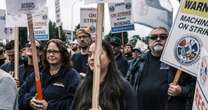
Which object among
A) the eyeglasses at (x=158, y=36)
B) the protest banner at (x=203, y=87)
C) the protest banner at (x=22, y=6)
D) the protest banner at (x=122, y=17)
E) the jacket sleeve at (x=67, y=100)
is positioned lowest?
the jacket sleeve at (x=67, y=100)

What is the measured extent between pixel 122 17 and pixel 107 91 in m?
4.98

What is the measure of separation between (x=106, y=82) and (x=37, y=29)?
5.17 metres

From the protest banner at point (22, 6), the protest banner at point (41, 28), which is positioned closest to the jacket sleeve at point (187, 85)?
the protest banner at point (22, 6)

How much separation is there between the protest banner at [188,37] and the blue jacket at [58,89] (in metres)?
1.28

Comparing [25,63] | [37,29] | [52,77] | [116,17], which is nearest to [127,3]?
[116,17]

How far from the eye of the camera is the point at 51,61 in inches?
232

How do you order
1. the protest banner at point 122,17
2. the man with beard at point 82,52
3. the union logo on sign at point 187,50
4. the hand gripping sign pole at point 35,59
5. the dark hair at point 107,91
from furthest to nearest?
1. the protest banner at point 122,17
2. the man with beard at point 82,52
3. the hand gripping sign pole at point 35,59
4. the dark hair at point 107,91
5. the union logo on sign at point 187,50

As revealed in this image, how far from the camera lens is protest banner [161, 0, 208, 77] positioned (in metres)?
4.21

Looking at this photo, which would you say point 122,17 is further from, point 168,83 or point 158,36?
point 168,83

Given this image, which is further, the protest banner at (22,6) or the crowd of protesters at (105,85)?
the protest banner at (22,6)

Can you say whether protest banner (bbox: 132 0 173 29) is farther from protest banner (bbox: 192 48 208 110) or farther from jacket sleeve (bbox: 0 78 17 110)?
protest banner (bbox: 192 48 208 110)

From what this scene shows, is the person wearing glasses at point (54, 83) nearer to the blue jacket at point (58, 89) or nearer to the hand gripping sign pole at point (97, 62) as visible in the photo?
the blue jacket at point (58, 89)

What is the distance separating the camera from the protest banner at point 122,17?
31.2ft

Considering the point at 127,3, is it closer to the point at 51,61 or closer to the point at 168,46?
the point at 51,61
